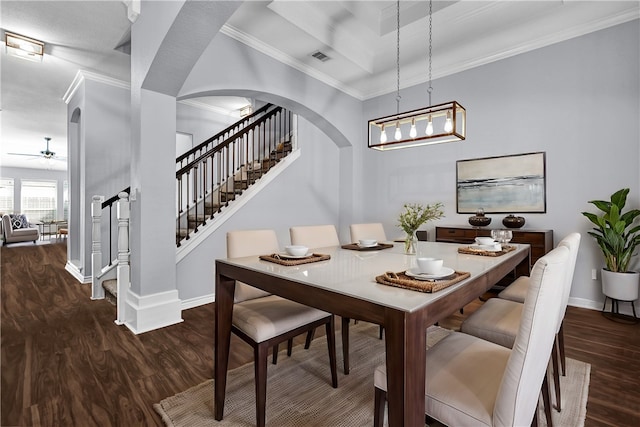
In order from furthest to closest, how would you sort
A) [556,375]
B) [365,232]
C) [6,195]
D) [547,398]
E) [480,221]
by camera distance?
[6,195] < [480,221] < [365,232] < [556,375] < [547,398]

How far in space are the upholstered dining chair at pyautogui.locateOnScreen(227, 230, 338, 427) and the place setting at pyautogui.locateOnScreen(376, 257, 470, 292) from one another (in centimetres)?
66

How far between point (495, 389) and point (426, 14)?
359cm

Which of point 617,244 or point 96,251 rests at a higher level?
point 617,244

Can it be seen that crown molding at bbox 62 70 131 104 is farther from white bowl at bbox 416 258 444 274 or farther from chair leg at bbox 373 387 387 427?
chair leg at bbox 373 387 387 427

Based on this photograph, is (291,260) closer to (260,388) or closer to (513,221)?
(260,388)

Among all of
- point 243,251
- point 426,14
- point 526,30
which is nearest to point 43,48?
point 243,251

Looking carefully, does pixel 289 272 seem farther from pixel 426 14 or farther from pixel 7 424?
pixel 426 14

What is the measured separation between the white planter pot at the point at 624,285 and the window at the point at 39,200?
15955 mm

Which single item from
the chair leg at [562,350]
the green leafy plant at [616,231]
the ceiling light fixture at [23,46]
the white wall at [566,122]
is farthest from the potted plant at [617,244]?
the ceiling light fixture at [23,46]

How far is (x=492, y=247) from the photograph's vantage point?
2168mm

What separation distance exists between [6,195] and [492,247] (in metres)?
15.4

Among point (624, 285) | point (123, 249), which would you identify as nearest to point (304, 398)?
point (123, 249)

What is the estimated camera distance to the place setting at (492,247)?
6.64ft

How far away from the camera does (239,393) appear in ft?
6.14
